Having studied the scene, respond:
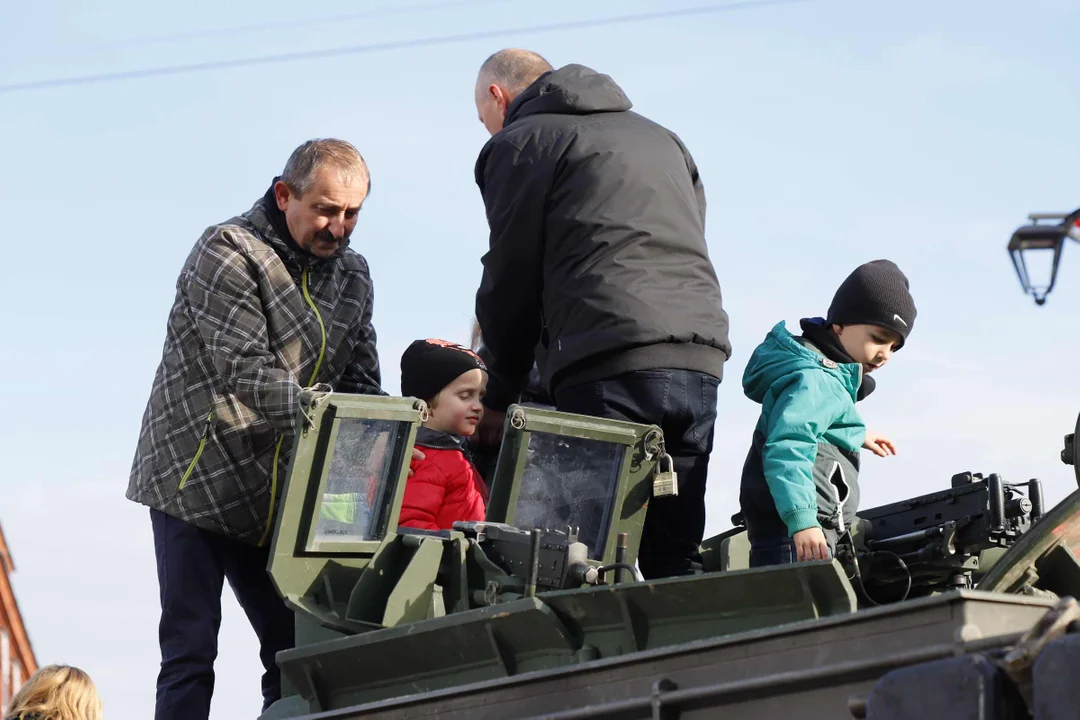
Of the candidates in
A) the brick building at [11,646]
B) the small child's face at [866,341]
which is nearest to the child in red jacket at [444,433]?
the small child's face at [866,341]

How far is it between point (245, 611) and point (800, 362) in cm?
208

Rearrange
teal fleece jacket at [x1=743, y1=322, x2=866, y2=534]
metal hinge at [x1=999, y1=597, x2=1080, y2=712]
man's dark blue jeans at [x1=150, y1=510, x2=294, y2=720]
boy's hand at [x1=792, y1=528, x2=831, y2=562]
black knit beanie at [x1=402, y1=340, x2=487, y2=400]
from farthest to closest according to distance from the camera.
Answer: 1. black knit beanie at [x1=402, y1=340, x2=487, y2=400]
2. man's dark blue jeans at [x1=150, y1=510, x2=294, y2=720]
3. teal fleece jacket at [x1=743, y1=322, x2=866, y2=534]
4. boy's hand at [x1=792, y1=528, x2=831, y2=562]
5. metal hinge at [x1=999, y1=597, x2=1080, y2=712]

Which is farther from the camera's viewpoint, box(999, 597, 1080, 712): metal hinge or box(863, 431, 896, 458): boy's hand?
box(863, 431, 896, 458): boy's hand

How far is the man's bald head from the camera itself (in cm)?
626

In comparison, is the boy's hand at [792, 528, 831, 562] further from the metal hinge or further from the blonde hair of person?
the blonde hair of person

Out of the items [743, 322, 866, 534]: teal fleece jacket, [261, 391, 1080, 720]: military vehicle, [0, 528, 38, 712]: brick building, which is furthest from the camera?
[0, 528, 38, 712]: brick building

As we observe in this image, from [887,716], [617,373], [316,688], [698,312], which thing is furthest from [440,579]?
[887,716]

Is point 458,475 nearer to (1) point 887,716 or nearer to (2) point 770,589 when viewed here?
(2) point 770,589

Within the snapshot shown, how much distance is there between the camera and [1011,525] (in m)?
5.60

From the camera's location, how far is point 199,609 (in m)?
5.54

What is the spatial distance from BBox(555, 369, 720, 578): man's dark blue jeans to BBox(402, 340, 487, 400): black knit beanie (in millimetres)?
675

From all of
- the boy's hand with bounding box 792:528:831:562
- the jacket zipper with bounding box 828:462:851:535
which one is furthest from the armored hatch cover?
the jacket zipper with bounding box 828:462:851:535

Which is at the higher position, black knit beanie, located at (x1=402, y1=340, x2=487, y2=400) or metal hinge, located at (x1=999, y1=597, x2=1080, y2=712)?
black knit beanie, located at (x1=402, y1=340, x2=487, y2=400)

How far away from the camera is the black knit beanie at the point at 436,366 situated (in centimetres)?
605
